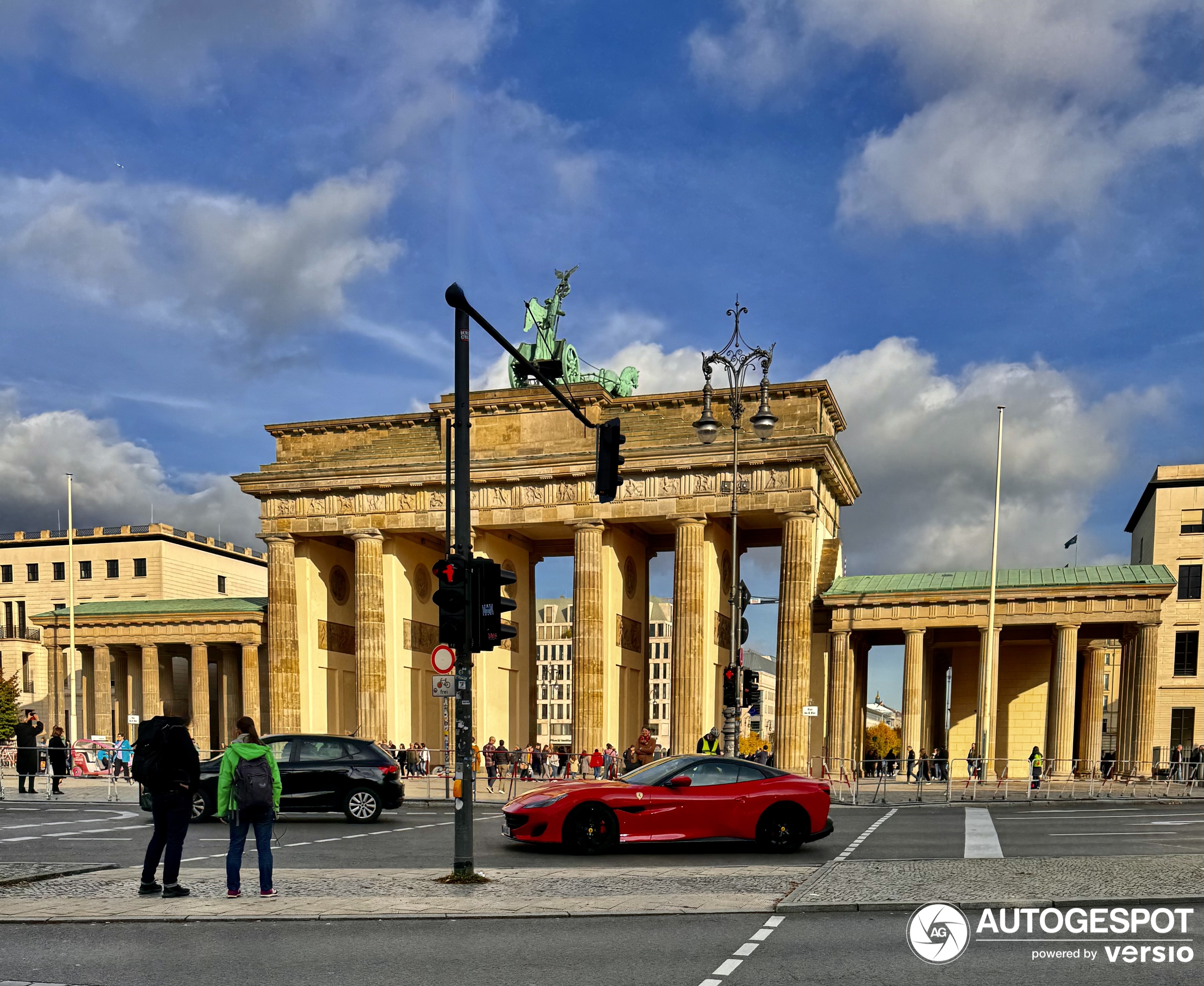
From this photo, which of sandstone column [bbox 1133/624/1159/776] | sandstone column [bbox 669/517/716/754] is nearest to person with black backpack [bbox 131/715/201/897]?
sandstone column [bbox 669/517/716/754]

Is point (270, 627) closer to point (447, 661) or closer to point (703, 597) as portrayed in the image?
A: point (703, 597)

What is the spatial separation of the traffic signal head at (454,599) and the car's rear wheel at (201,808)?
9.80 meters

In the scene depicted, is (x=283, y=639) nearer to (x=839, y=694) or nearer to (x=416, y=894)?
(x=839, y=694)

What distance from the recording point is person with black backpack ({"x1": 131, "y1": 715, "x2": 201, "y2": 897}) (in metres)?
11.6

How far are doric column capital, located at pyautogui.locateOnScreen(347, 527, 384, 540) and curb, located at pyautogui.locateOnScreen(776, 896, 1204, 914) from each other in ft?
136

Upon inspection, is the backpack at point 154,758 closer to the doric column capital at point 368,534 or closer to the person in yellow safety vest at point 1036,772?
the person in yellow safety vest at point 1036,772

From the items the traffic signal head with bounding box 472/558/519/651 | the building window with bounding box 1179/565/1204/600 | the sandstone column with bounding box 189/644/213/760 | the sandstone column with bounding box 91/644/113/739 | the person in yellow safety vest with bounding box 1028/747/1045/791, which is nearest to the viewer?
the traffic signal head with bounding box 472/558/519/651

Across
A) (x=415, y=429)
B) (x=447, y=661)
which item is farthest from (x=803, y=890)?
(x=415, y=429)

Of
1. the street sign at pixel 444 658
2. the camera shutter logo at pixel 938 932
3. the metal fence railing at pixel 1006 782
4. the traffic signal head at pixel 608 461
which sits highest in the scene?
the traffic signal head at pixel 608 461

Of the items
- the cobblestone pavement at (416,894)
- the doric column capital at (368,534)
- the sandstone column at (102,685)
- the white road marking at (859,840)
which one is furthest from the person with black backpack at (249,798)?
the sandstone column at (102,685)

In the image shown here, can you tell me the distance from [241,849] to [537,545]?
1775 inches

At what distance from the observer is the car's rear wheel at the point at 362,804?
71.7 feet

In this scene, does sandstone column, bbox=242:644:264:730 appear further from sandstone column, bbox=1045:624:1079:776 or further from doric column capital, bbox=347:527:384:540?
→ sandstone column, bbox=1045:624:1079:776

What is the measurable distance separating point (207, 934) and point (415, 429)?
42.4 meters
